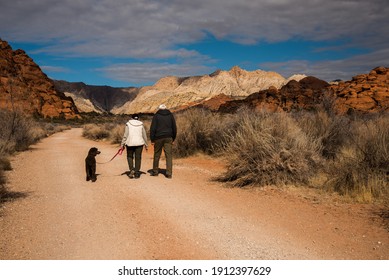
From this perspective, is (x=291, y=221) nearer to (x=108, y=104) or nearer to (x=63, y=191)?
(x=63, y=191)

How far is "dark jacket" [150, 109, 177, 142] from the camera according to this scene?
35.0 feet

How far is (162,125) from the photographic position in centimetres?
1069

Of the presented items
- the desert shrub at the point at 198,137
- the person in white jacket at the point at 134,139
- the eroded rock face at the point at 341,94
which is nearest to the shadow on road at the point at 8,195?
the person in white jacket at the point at 134,139

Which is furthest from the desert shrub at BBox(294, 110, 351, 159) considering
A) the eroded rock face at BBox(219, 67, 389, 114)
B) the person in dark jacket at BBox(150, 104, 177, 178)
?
the eroded rock face at BBox(219, 67, 389, 114)

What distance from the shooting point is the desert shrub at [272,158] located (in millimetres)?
8992

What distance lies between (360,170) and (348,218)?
2.05 metres

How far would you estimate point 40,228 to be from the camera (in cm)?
603

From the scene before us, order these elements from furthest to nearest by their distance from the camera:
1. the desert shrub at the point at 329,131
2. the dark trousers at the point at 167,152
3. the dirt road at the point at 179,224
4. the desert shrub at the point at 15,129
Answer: the desert shrub at the point at 15,129 < the desert shrub at the point at 329,131 < the dark trousers at the point at 167,152 < the dirt road at the point at 179,224

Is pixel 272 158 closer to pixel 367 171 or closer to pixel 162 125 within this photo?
pixel 367 171

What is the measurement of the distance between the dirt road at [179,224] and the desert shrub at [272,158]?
488mm

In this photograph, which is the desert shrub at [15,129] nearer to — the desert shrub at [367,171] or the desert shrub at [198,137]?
the desert shrub at [198,137]

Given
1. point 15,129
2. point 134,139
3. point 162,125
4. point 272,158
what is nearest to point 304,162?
point 272,158

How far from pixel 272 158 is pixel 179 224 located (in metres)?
3.77
